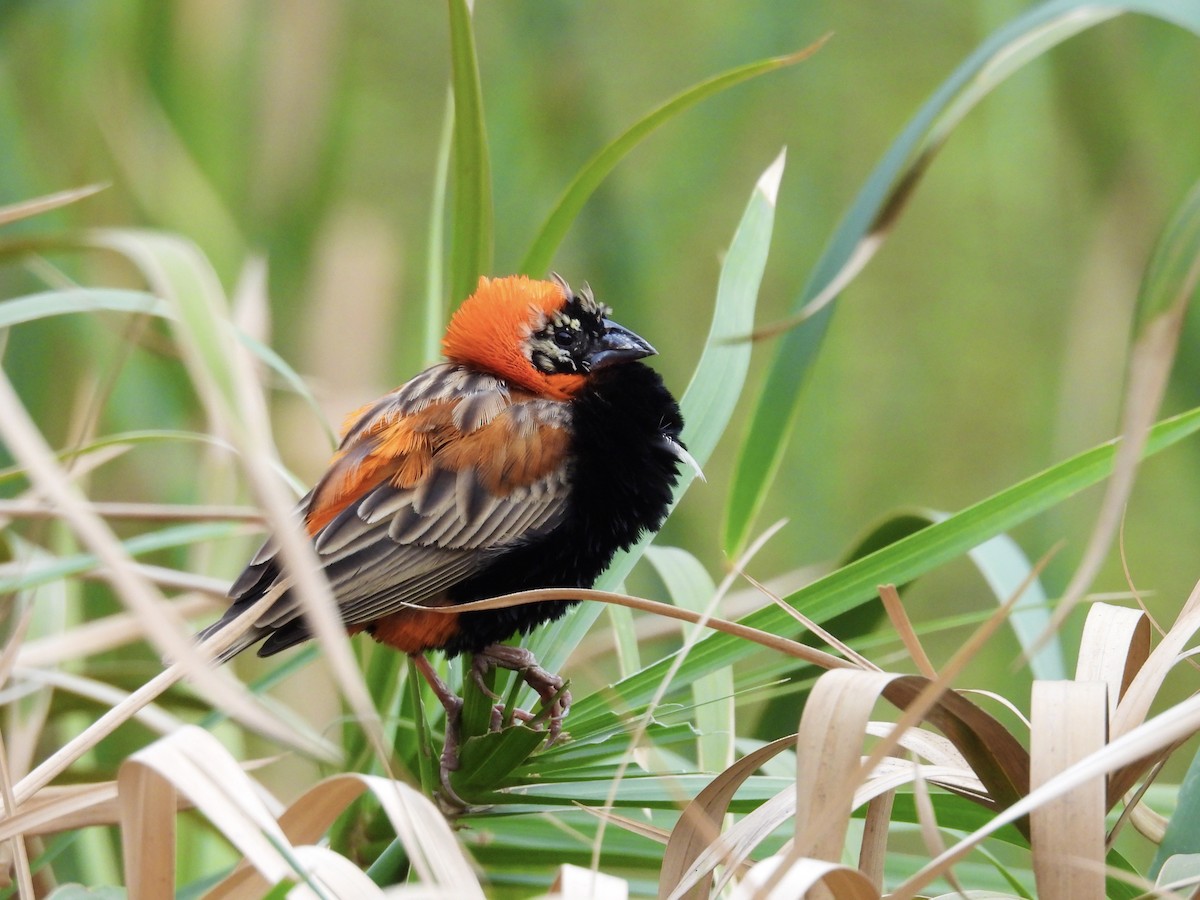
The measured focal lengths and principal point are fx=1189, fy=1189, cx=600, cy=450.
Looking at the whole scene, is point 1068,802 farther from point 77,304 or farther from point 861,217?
point 77,304

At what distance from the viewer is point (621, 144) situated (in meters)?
1.70

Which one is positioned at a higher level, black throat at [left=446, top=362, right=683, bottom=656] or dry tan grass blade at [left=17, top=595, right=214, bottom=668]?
black throat at [left=446, top=362, right=683, bottom=656]

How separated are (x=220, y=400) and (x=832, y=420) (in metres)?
2.82

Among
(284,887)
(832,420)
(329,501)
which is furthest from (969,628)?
(284,887)

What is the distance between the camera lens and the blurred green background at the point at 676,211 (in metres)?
2.80

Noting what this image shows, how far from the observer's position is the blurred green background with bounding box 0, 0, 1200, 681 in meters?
2.80

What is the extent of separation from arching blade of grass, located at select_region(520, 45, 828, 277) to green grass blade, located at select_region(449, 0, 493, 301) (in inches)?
3.5

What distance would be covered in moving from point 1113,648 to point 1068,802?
0.27m

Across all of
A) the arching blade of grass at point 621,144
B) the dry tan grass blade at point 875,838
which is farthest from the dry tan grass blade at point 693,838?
the arching blade of grass at point 621,144

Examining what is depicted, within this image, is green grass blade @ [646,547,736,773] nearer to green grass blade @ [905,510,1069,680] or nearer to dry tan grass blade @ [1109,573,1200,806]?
green grass blade @ [905,510,1069,680]

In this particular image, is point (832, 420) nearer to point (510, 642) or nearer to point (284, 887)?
point (510, 642)

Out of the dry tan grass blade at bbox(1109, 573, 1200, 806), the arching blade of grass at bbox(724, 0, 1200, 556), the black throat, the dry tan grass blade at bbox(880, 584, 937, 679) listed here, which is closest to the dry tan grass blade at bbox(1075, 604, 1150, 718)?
the dry tan grass blade at bbox(1109, 573, 1200, 806)

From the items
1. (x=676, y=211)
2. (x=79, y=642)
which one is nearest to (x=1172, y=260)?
(x=79, y=642)

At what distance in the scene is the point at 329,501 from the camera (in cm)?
187
